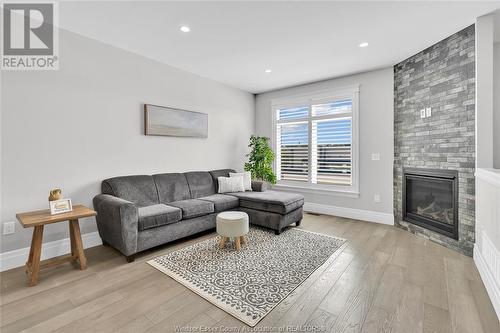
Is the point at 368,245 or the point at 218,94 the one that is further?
the point at 218,94

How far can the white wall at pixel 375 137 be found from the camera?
13.1 ft

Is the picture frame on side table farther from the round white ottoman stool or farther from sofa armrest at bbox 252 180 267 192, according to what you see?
sofa armrest at bbox 252 180 267 192

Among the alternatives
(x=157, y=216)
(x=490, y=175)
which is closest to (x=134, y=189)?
(x=157, y=216)

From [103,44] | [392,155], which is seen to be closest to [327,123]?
[392,155]

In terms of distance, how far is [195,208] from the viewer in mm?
3266

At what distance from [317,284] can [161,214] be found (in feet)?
6.25

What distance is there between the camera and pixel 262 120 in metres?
5.64

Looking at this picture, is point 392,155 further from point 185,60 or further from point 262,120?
point 185,60

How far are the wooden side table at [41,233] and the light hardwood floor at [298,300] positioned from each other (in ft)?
0.35

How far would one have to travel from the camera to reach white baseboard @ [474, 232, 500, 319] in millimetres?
1842

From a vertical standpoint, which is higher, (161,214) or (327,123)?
(327,123)

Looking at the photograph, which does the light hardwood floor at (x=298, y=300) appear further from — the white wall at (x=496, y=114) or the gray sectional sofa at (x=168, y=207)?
the white wall at (x=496, y=114)

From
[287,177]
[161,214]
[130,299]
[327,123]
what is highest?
[327,123]

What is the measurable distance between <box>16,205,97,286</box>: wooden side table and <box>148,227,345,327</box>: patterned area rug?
791 mm
